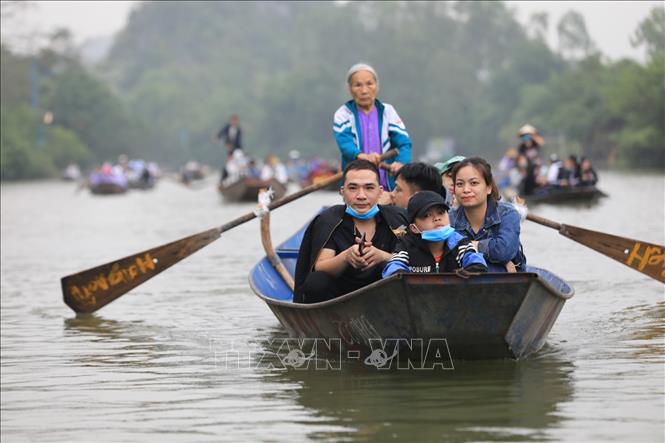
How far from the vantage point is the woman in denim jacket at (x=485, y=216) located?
6.64 meters

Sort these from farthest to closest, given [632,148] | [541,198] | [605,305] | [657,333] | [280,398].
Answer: [632,148] → [541,198] → [605,305] → [657,333] → [280,398]

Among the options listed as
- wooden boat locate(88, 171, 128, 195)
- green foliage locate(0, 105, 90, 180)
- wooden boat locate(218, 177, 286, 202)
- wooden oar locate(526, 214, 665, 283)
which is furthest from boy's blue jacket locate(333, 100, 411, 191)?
green foliage locate(0, 105, 90, 180)

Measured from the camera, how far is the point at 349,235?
689cm

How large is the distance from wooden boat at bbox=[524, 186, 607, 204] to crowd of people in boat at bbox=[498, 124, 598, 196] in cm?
9

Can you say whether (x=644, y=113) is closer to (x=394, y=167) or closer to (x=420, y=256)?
(x=394, y=167)

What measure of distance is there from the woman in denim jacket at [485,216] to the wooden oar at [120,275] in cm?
308

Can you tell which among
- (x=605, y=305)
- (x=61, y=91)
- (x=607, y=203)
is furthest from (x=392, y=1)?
(x=605, y=305)

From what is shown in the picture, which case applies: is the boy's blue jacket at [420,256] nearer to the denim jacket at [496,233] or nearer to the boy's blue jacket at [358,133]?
the denim jacket at [496,233]

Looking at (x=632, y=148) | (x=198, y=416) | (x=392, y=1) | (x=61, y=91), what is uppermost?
(x=392, y=1)

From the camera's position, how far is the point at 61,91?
76.9 meters

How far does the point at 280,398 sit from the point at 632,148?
46016 mm

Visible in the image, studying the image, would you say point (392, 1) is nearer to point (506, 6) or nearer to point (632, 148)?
point (506, 6)

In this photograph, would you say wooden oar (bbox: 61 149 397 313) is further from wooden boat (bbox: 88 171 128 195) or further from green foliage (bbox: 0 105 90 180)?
green foliage (bbox: 0 105 90 180)

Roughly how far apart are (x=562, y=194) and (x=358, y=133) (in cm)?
1448
